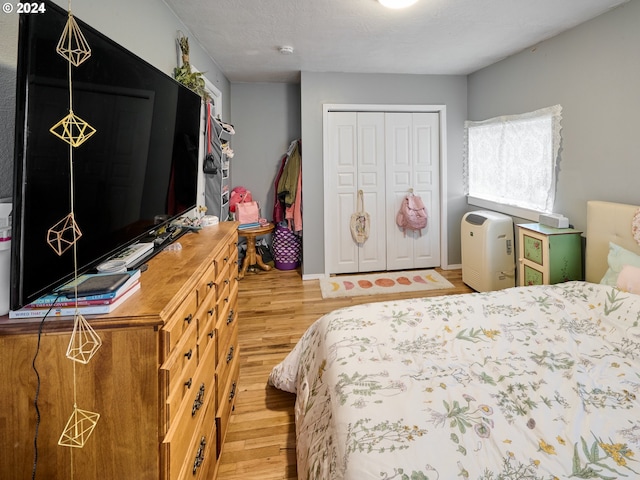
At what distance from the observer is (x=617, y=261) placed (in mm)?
2154

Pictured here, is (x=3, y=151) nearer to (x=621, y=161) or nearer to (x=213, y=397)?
(x=213, y=397)

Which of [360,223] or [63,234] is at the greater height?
[360,223]

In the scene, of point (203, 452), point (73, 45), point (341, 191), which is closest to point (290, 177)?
point (341, 191)

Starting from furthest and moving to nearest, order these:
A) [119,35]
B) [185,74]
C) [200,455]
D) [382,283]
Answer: [382,283] → [185,74] → [119,35] → [200,455]

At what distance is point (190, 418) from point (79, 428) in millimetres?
351

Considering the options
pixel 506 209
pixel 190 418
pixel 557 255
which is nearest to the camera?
pixel 190 418

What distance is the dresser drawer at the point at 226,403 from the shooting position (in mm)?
1625

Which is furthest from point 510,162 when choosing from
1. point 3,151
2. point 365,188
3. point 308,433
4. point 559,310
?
point 3,151

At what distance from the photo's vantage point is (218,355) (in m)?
1.63

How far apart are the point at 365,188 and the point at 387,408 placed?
3.43 m

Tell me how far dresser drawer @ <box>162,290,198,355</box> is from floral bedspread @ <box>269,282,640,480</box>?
1.83 ft

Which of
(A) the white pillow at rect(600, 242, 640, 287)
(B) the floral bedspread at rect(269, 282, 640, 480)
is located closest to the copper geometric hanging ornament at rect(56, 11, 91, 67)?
(B) the floral bedspread at rect(269, 282, 640, 480)

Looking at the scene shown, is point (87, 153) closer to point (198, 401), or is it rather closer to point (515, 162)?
point (198, 401)

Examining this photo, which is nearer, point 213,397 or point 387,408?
point 387,408
